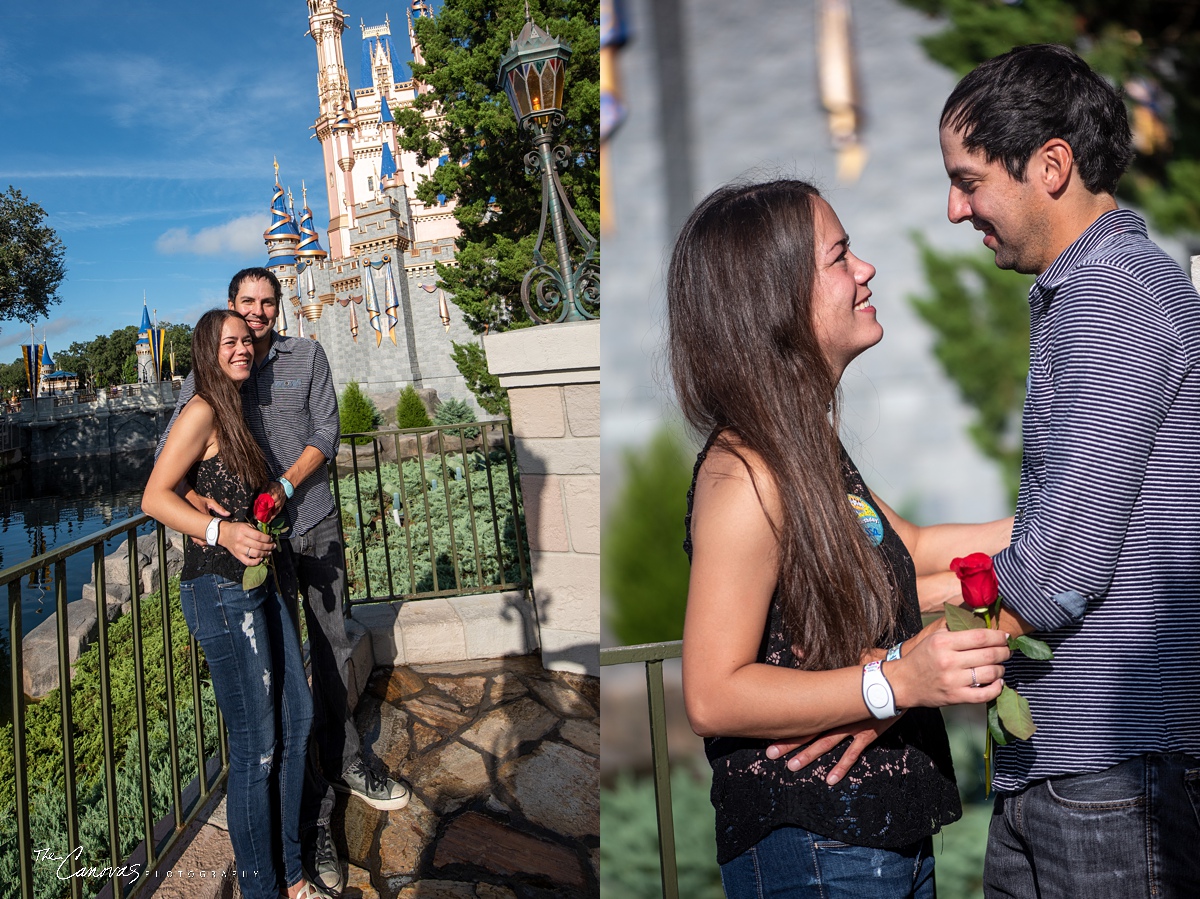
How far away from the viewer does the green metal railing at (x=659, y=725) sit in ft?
3.88

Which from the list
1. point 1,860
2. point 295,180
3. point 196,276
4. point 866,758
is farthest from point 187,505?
point 196,276

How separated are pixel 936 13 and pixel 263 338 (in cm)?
198

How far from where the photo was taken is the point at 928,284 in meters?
2.28

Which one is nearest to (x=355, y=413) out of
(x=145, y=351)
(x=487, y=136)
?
(x=487, y=136)

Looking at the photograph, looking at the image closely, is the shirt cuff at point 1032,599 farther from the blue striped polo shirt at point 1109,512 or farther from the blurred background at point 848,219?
the blurred background at point 848,219

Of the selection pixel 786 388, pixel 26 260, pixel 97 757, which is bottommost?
pixel 97 757

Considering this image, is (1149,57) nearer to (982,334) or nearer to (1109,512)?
(982,334)

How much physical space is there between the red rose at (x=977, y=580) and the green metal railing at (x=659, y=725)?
0.51 meters

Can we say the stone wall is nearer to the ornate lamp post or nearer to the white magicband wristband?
the ornate lamp post

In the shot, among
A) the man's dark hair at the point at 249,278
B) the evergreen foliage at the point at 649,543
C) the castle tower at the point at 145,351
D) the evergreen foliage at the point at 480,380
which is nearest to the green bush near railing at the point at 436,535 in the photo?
the evergreen foliage at the point at 480,380

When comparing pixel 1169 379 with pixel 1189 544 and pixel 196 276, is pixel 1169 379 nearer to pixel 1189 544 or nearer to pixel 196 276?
pixel 1189 544

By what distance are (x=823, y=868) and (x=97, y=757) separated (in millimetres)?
5006

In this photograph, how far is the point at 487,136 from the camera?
34.4 feet

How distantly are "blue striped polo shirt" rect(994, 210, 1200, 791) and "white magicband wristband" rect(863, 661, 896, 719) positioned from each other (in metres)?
0.16
